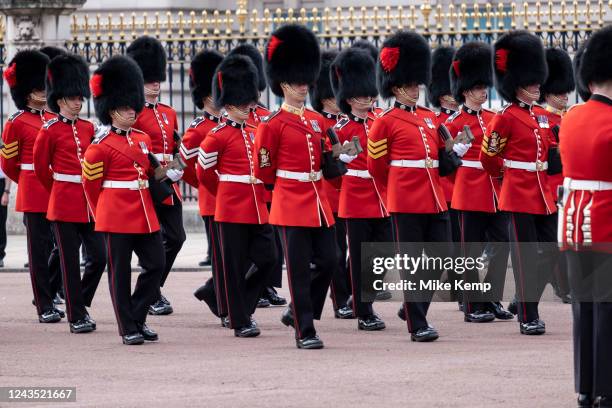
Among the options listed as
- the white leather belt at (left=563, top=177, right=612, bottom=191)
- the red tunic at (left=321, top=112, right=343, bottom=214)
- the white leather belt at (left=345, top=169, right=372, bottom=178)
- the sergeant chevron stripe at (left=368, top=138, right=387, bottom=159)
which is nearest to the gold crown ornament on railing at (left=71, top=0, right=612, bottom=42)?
the red tunic at (left=321, top=112, right=343, bottom=214)

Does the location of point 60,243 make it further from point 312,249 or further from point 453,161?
point 453,161

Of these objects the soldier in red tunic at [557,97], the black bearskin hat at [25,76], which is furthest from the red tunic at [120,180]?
the soldier in red tunic at [557,97]

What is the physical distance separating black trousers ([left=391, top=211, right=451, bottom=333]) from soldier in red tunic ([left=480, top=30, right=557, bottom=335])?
383mm

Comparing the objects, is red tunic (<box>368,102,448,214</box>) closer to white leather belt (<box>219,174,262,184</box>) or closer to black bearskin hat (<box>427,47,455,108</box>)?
white leather belt (<box>219,174,262,184</box>)

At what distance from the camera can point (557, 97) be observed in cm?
1018

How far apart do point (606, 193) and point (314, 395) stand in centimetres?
138

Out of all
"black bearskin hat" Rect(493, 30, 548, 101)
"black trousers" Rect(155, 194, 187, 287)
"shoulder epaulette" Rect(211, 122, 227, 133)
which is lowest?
"black trousers" Rect(155, 194, 187, 287)

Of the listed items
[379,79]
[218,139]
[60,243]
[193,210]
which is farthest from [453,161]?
[193,210]

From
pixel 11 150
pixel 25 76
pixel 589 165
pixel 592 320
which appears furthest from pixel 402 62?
pixel 592 320

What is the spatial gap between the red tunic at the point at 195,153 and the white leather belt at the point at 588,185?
11.3 feet

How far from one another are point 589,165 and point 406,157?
2.33 metres

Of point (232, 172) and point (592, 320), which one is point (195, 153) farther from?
point (592, 320)

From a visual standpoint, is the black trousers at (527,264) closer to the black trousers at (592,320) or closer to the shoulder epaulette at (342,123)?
the shoulder epaulette at (342,123)

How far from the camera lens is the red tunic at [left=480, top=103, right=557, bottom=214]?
877 cm
